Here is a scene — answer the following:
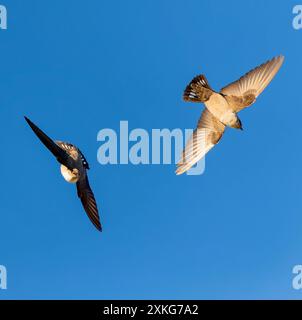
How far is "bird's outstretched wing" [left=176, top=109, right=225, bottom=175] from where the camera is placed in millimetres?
5652

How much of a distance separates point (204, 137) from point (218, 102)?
0.36 meters

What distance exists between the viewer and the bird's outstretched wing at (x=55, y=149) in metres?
4.66

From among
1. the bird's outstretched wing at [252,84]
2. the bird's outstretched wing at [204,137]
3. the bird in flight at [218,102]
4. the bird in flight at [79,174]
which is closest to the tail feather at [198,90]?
the bird in flight at [218,102]

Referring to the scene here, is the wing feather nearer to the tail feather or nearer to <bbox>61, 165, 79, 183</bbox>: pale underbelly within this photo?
the tail feather

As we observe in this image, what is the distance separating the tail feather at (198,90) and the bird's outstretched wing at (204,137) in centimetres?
25

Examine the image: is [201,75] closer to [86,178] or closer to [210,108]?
[210,108]

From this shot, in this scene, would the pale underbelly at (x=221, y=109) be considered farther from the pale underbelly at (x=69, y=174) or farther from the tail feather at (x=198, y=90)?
the pale underbelly at (x=69, y=174)

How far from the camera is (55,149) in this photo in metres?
5.07

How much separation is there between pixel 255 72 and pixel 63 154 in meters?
1.58

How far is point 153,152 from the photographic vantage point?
5746 millimetres

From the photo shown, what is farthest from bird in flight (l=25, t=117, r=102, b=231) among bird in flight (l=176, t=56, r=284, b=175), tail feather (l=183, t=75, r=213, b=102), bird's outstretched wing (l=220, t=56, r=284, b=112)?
bird's outstretched wing (l=220, t=56, r=284, b=112)

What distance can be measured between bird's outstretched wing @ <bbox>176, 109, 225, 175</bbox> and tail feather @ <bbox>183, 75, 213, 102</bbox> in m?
0.25

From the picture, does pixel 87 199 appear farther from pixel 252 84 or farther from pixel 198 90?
pixel 252 84
